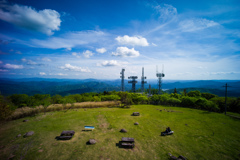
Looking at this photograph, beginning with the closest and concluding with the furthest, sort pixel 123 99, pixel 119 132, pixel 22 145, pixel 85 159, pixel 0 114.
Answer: pixel 85 159
pixel 22 145
pixel 119 132
pixel 0 114
pixel 123 99

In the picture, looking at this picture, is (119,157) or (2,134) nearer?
(119,157)

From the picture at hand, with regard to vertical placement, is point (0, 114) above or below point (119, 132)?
above

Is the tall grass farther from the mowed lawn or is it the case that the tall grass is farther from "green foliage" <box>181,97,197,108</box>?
"green foliage" <box>181,97,197,108</box>

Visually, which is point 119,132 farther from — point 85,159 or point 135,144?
point 85,159

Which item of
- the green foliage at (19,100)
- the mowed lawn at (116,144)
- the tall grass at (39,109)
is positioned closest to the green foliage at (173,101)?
the mowed lawn at (116,144)

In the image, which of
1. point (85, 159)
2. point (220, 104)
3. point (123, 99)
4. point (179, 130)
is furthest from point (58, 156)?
point (220, 104)

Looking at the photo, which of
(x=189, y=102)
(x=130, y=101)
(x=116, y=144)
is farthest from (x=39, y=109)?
(x=189, y=102)

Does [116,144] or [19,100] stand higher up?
[19,100]

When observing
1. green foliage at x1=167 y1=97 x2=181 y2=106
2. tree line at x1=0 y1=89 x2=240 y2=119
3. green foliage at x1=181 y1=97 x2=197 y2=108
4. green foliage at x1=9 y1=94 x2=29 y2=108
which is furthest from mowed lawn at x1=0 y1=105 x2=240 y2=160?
green foliage at x1=167 y1=97 x2=181 y2=106

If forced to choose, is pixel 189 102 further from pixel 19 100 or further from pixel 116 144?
pixel 19 100

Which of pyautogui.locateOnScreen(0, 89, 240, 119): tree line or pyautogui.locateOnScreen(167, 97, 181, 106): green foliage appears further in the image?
pyautogui.locateOnScreen(167, 97, 181, 106): green foliage

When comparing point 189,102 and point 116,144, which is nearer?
point 116,144
